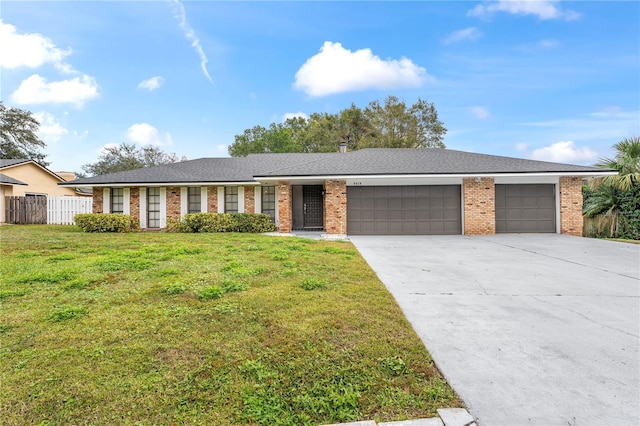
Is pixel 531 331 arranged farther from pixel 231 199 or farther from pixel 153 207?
pixel 153 207

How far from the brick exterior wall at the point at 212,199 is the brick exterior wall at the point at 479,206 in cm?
1108

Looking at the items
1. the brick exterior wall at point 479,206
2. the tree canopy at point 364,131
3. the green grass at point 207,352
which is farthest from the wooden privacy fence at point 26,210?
the brick exterior wall at point 479,206

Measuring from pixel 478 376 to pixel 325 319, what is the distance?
154 centimetres

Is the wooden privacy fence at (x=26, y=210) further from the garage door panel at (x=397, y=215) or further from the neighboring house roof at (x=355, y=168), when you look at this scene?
the garage door panel at (x=397, y=215)

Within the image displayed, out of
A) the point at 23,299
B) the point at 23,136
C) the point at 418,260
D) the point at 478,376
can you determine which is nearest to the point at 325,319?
the point at 478,376

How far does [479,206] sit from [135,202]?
15561 mm

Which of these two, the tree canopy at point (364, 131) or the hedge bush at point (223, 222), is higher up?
the tree canopy at point (364, 131)

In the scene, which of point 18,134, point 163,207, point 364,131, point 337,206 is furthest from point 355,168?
point 18,134

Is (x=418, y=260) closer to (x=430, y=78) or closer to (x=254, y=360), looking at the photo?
(x=254, y=360)

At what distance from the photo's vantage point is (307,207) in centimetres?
1567

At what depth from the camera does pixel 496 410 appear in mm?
2062

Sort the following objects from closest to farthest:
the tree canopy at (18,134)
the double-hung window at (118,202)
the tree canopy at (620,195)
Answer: the tree canopy at (620,195) < the double-hung window at (118,202) < the tree canopy at (18,134)

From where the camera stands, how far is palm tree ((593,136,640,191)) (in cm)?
1215

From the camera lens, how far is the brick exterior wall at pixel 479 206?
12.6 m
